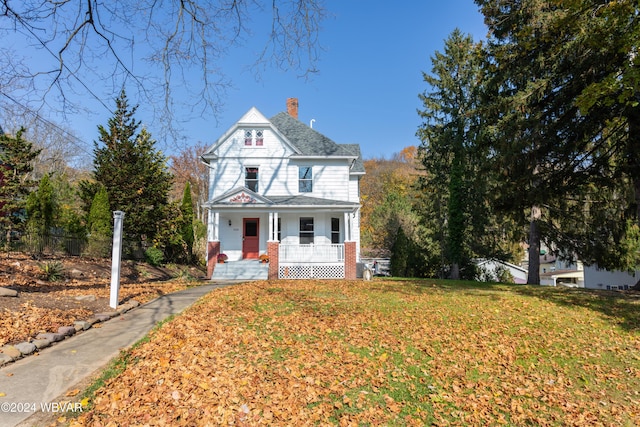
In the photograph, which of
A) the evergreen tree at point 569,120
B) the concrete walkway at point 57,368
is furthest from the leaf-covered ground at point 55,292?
the evergreen tree at point 569,120

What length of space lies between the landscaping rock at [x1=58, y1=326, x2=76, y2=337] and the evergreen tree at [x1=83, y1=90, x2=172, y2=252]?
14570 mm

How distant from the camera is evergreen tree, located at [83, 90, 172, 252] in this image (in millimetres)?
19516

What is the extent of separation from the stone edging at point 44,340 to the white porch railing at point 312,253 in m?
9.31

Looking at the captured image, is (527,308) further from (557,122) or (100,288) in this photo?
(100,288)

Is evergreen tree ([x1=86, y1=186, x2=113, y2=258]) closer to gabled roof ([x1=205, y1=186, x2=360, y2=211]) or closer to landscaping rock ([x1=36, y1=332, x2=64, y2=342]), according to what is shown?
gabled roof ([x1=205, y1=186, x2=360, y2=211])

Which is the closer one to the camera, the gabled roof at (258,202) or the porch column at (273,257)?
the porch column at (273,257)

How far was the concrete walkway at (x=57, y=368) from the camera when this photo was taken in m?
3.82

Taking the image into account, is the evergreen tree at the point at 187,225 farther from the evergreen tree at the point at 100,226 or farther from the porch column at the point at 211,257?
the porch column at the point at 211,257

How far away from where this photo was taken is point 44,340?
559 centimetres

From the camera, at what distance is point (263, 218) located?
18984 mm

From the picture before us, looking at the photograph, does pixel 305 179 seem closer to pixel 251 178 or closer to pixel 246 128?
pixel 251 178

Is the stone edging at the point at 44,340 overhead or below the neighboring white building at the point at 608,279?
overhead

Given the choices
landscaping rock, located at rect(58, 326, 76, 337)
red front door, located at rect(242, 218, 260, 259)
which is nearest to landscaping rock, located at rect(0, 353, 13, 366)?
landscaping rock, located at rect(58, 326, 76, 337)

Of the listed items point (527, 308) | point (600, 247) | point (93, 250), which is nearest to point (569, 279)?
point (600, 247)
